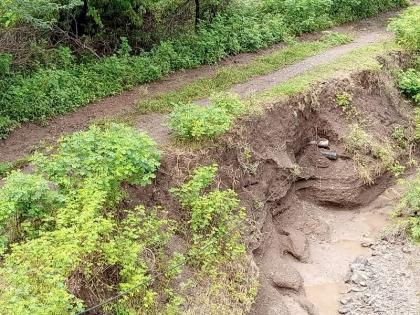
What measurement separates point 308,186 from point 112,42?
640 centimetres

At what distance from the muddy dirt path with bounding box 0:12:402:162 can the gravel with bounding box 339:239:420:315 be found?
4.53 m

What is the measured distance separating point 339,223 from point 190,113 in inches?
176

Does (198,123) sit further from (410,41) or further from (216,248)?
(410,41)

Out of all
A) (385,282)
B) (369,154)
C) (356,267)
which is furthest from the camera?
(369,154)

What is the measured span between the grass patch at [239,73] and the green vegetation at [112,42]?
0.27 meters

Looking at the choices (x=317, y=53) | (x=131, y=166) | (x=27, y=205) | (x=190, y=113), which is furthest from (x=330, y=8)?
(x=27, y=205)

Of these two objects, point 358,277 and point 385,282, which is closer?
point 385,282

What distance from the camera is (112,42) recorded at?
1455 centimetres

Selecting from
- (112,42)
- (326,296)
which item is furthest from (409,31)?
(326,296)

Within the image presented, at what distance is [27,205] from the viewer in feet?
26.3

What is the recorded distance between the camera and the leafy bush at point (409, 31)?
1619cm

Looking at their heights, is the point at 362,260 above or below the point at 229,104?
below

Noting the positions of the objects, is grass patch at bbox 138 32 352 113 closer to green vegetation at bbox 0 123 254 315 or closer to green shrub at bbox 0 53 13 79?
green shrub at bbox 0 53 13 79

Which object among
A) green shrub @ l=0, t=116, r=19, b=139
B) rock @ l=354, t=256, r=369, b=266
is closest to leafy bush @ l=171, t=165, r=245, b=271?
rock @ l=354, t=256, r=369, b=266
